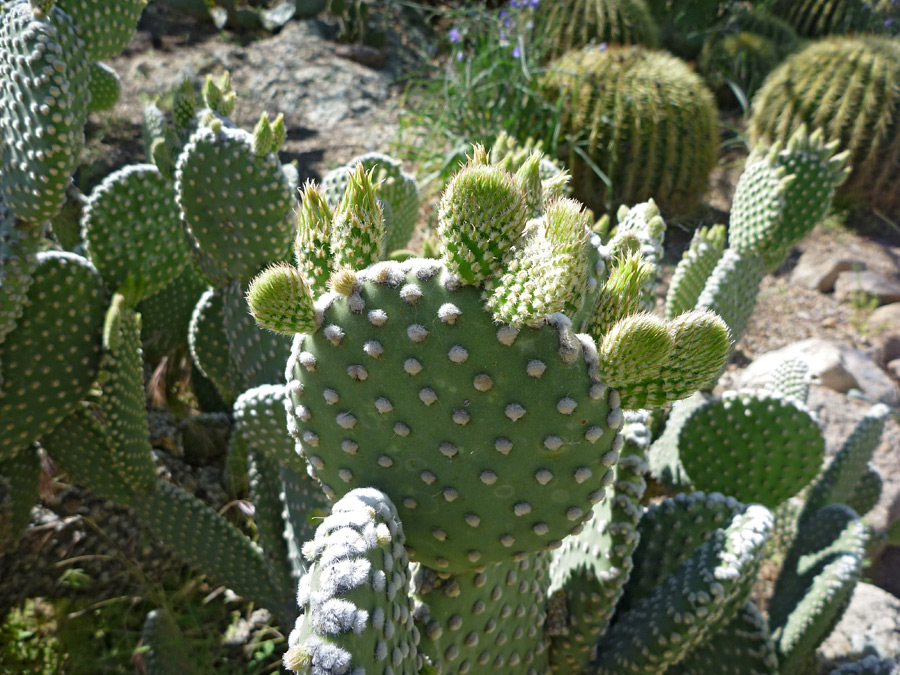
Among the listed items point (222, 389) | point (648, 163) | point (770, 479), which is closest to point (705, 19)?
point (648, 163)

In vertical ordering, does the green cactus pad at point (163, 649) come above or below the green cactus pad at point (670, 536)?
below

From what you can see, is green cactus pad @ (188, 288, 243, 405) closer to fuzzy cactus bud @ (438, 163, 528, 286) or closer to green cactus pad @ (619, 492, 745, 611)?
green cactus pad @ (619, 492, 745, 611)

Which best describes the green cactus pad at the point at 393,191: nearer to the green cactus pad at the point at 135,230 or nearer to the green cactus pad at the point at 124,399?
A: the green cactus pad at the point at 135,230

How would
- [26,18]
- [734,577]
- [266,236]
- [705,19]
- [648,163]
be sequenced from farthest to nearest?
[705,19]
[648,163]
[266,236]
[26,18]
[734,577]

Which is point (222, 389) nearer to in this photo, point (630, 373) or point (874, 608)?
point (630, 373)

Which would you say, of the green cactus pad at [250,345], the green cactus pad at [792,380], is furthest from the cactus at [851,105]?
the green cactus pad at [250,345]
